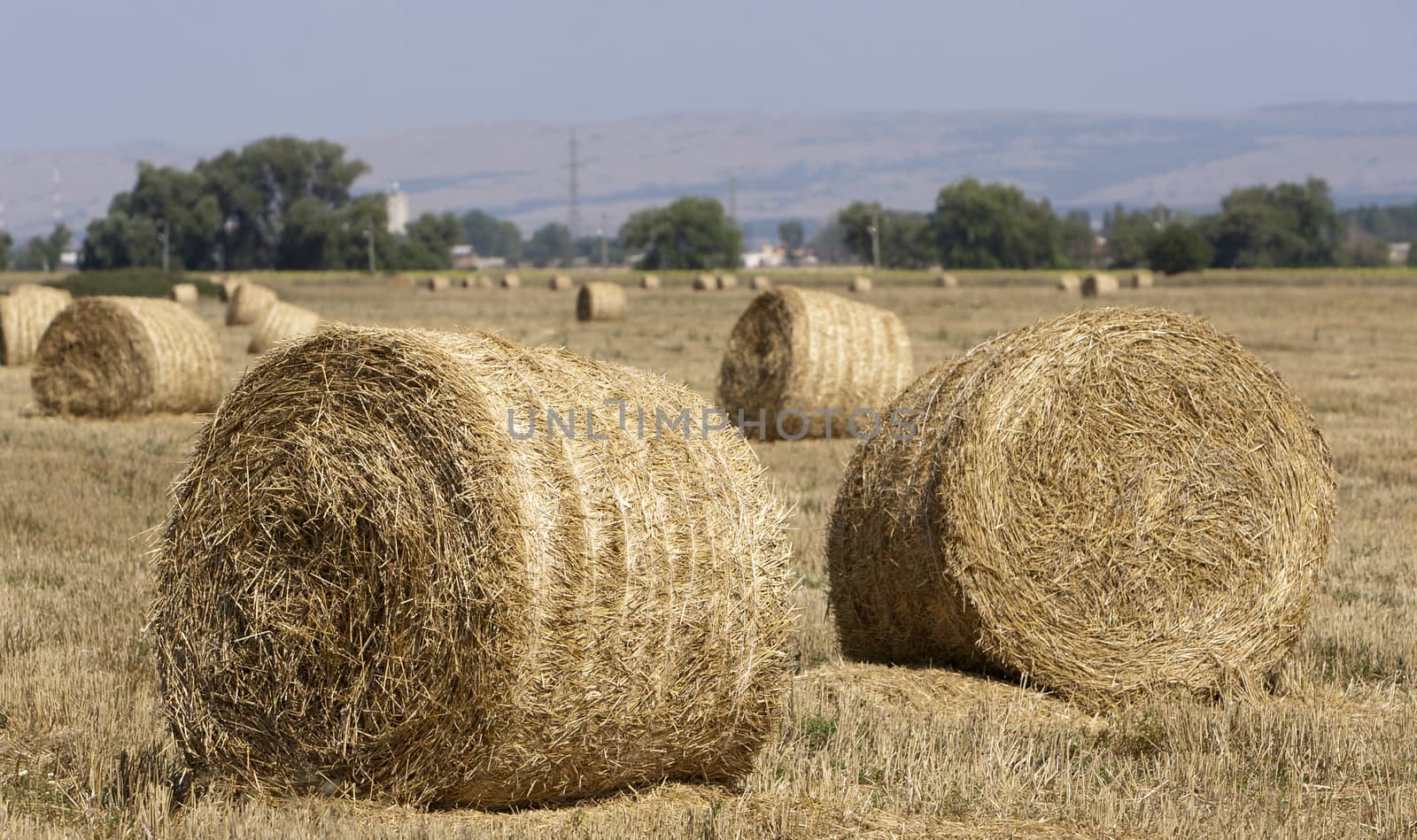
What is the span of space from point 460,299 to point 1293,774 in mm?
48282

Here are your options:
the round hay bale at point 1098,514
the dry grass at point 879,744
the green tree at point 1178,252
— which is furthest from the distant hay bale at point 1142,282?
the round hay bale at point 1098,514

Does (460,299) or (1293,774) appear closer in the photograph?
(1293,774)

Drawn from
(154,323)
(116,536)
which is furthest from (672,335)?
(116,536)

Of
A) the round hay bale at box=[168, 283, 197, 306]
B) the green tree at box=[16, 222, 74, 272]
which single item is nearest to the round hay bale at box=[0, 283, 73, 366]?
the round hay bale at box=[168, 283, 197, 306]

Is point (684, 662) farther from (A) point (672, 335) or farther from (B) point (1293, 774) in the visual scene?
(A) point (672, 335)

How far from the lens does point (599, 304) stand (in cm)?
3644

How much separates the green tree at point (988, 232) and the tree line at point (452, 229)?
3.7 inches

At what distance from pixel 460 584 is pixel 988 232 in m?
112

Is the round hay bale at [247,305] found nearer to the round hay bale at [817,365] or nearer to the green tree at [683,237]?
the round hay bale at [817,365]

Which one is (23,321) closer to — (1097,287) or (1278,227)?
(1097,287)

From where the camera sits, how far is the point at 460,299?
172 feet

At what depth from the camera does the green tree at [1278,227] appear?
105m

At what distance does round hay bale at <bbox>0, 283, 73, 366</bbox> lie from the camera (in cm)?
2427

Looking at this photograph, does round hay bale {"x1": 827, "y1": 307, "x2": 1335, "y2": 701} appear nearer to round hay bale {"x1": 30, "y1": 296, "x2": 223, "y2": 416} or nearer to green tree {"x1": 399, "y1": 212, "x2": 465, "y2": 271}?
round hay bale {"x1": 30, "y1": 296, "x2": 223, "y2": 416}
